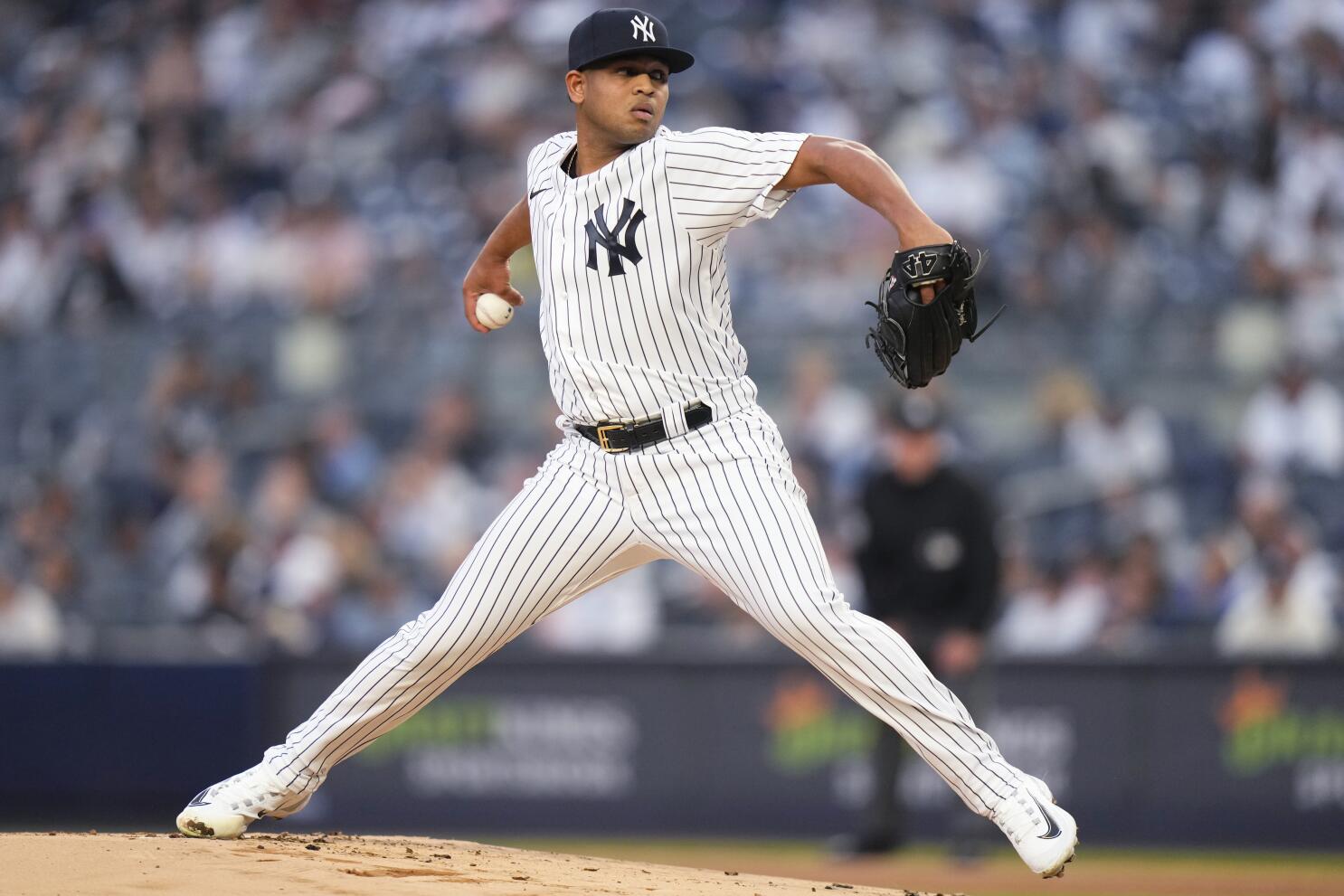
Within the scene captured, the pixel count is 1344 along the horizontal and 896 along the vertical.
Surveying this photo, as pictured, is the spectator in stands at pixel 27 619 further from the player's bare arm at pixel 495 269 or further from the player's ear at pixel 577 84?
the player's ear at pixel 577 84

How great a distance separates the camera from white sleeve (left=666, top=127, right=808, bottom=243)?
Answer: 3.81 metres

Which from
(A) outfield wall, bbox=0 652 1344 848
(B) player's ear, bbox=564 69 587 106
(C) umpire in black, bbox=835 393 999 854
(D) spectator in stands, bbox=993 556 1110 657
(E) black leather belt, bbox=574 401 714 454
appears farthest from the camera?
(D) spectator in stands, bbox=993 556 1110 657

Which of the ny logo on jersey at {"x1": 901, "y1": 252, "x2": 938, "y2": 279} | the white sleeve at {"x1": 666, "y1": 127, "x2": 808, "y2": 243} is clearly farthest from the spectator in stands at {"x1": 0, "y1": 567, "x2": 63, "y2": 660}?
the ny logo on jersey at {"x1": 901, "y1": 252, "x2": 938, "y2": 279}

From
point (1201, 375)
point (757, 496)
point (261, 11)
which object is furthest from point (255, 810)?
point (261, 11)

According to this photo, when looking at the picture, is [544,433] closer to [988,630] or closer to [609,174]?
[988,630]

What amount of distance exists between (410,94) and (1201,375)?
589cm

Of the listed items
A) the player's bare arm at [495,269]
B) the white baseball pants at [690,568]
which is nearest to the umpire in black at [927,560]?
the player's bare arm at [495,269]

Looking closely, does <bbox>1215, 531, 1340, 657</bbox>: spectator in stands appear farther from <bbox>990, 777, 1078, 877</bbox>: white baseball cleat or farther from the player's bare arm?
the player's bare arm

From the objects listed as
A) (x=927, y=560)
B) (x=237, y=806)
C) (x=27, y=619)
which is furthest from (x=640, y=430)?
(x=27, y=619)

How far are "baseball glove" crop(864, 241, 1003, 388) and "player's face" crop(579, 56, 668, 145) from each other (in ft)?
2.27

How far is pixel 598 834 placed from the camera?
8.48m

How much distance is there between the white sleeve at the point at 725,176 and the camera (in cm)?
381

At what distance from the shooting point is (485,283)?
4.62 meters

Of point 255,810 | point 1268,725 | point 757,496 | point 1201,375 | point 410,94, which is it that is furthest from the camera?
point 410,94
